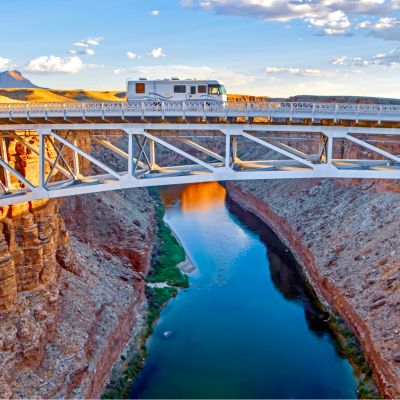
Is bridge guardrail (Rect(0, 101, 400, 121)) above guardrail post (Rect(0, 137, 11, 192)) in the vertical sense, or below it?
above

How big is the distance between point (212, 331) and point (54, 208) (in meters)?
11.8

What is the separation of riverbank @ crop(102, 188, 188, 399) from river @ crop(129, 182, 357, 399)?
484 mm

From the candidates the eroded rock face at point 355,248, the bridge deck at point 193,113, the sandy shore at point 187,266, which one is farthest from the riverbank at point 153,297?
the bridge deck at point 193,113

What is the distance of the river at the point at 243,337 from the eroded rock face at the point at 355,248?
1693 millimetres

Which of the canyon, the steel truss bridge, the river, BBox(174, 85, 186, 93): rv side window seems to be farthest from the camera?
BBox(174, 85, 186, 93): rv side window

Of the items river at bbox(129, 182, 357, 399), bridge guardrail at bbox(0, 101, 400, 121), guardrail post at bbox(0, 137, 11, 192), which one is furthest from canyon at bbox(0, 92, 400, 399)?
river at bbox(129, 182, 357, 399)

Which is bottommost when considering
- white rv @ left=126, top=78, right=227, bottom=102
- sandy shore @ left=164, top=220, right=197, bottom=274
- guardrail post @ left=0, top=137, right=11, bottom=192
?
sandy shore @ left=164, top=220, right=197, bottom=274

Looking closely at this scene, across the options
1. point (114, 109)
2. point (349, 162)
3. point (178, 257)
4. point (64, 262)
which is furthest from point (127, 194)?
point (349, 162)

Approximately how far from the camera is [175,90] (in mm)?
22312

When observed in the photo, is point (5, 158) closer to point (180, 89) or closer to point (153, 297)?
point (180, 89)

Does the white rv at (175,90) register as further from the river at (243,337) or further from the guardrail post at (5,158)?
the river at (243,337)

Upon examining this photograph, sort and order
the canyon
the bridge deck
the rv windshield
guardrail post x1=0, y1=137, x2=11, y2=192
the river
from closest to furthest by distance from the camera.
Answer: the canyon < the bridge deck < guardrail post x1=0, y1=137, x2=11, y2=192 < the river < the rv windshield

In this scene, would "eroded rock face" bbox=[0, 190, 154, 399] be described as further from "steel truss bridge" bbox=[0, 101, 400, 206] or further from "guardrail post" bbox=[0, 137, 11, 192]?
"steel truss bridge" bbox=[0, 101, 400, 206]

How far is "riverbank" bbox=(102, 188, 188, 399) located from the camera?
2034 cm
